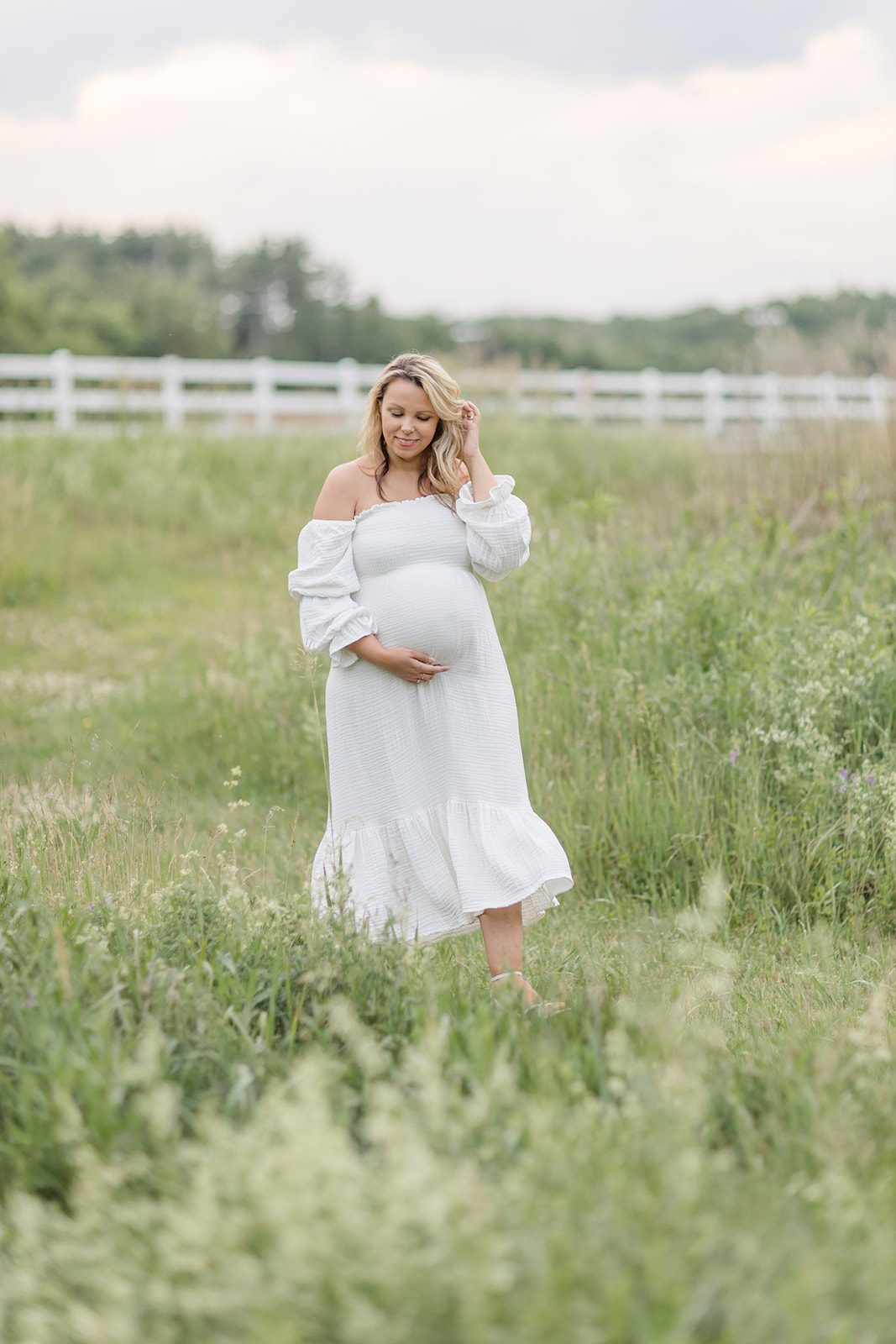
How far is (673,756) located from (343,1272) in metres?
3.67

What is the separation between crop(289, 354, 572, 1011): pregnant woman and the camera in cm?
370

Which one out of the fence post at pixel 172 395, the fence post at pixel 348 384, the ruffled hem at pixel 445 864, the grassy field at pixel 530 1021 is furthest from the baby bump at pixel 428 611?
the fence post at pixel 348 384

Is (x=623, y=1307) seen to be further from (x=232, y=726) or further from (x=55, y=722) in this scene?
(x=55, y=722)

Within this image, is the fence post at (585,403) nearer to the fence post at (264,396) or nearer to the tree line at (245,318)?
the fence post at (264,396)

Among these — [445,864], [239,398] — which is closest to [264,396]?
[239,398]

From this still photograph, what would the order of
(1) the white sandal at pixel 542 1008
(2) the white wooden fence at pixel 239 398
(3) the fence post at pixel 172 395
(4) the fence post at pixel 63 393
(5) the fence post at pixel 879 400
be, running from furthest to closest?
1. (3) the fence post at pixel 172 395
2. (4) the fence post at pixel 63 393
3. (2) the white wooden fence at pixel 239 398
4. (5) the fence post at pixel 879 400
5. (1) the white sandal at pixel 542 1008

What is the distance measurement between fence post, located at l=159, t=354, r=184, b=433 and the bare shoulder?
14.0 m

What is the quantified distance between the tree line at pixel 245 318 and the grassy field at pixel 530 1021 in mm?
A: 31143

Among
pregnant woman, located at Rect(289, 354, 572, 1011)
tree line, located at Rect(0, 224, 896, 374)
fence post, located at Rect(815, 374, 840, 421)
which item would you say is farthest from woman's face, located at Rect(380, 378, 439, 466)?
tree line, located at Rect(0, 224, 896, 374)

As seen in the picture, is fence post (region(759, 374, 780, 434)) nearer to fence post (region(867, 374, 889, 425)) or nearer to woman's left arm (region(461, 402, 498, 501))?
fence post (region(867, 374, 889, 425))

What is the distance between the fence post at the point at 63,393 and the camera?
55.5 feet

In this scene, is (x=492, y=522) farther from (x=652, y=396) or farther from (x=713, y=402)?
(x=713, y=402)

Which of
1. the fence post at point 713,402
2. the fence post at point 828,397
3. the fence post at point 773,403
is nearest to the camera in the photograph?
the fence post at point 828,397

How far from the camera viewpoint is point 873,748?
478cm
